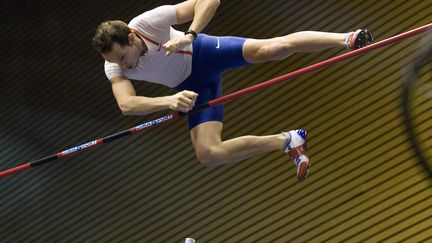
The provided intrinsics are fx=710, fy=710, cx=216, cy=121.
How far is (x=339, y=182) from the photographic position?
19.7 feet

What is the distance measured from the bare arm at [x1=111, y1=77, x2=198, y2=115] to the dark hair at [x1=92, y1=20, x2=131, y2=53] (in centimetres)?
28

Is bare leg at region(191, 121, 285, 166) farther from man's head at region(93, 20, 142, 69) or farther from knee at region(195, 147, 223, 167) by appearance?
man's head at region(93, 20, 142, 69)

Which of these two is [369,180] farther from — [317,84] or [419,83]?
[419,83]

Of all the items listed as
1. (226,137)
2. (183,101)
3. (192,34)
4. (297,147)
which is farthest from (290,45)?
(226,137)

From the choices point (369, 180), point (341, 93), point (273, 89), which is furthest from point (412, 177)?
point (273, 89)

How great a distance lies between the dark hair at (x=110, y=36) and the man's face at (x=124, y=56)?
25 mm

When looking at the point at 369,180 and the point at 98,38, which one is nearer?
the point at 98,38

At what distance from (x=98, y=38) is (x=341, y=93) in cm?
291

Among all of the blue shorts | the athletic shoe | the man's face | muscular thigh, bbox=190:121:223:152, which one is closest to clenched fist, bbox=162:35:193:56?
the man's face

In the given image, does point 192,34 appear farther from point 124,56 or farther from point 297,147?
point 297,147

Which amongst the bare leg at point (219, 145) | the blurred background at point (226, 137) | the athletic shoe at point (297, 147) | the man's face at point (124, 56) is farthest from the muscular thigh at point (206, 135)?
the blurred background at point (226, 137)

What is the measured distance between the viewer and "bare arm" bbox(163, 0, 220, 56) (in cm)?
371

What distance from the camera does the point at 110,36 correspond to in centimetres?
381

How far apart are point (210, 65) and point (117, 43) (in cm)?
61
